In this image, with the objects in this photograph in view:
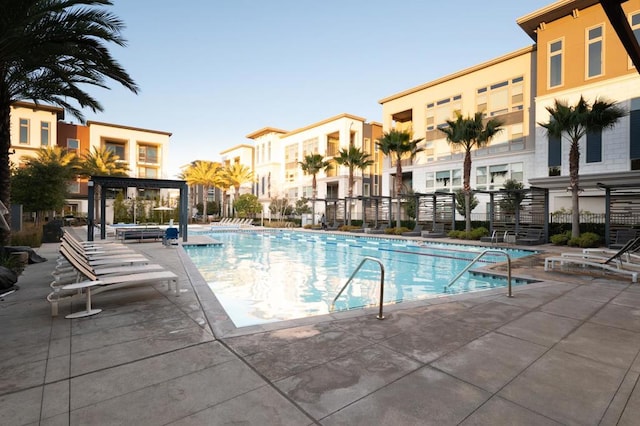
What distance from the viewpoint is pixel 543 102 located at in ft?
79.2

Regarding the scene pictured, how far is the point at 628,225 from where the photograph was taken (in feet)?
54.6

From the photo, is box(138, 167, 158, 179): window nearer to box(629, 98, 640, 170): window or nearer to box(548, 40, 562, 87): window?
box(548, 40, 562, 87): window

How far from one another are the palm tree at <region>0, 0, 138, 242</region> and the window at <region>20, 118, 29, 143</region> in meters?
35.2

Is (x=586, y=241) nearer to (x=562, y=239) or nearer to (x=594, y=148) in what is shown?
(x=562, y=239)

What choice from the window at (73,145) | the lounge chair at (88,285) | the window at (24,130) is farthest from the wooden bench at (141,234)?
the window at (73,145)

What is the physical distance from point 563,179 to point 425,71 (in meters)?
18.0

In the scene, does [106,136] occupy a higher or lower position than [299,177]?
higher

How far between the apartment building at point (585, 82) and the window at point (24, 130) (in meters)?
48.7

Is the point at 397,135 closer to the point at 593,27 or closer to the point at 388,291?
the point at 593,27

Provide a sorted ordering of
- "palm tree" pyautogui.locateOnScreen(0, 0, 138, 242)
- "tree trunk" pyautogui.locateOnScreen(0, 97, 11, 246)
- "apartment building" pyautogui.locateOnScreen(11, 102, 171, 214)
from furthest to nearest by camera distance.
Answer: "apartment building" pyautogui.locateOnScreen(11, 102, 171, 214)
"tree trunk" pyautogui.locateOnScreen(0, 97, 11, 246)
"palm tree" pyautogui.locateOnScreen(0, 0, 138, 242)

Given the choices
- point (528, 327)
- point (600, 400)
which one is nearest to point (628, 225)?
point (528, 327)

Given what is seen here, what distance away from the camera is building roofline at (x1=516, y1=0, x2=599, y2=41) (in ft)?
73.7

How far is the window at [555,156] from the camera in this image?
2311 cm

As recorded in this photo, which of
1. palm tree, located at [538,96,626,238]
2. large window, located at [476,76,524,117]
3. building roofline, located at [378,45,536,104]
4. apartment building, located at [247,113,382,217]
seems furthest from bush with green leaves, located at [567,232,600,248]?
apartment building, located at [247,113,382,217]
